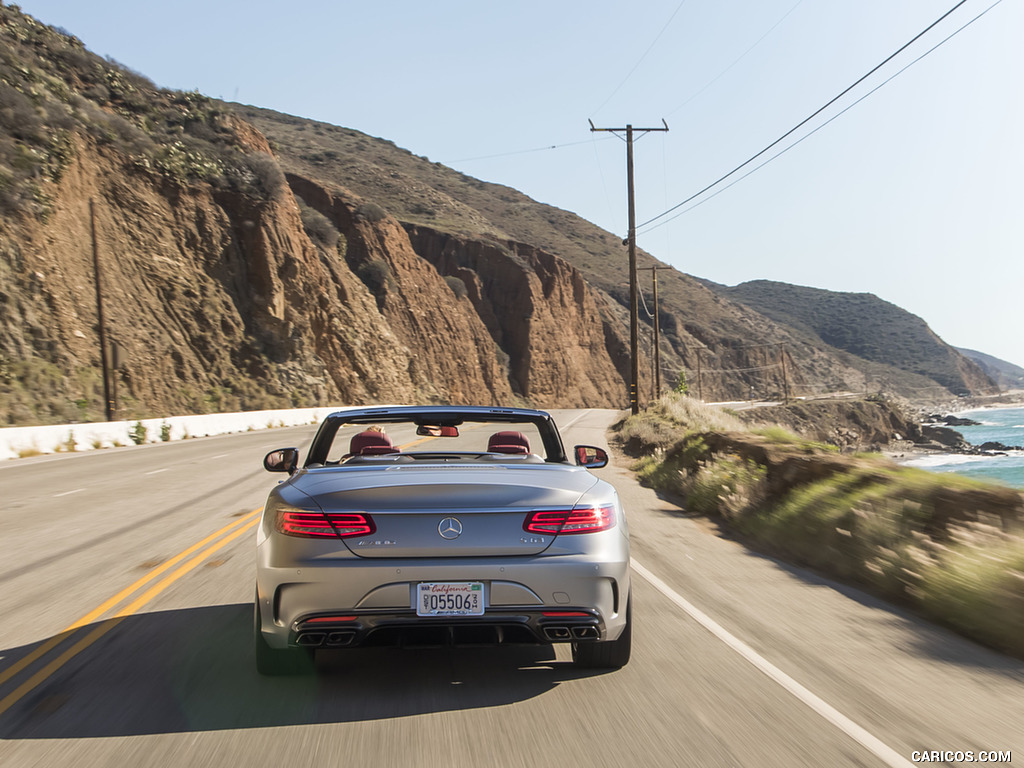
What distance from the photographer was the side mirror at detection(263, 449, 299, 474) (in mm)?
5986

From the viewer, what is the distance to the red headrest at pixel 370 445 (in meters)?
5.97

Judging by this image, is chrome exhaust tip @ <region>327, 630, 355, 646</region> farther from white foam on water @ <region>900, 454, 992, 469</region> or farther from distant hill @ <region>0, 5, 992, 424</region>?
white foam on water @ <region>900, 454, 992, 469</region>

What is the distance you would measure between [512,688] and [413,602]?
794 millimetres

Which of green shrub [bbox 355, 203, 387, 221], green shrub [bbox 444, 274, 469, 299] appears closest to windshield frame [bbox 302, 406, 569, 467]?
green shrub [bbox 355, 203, 387, 221]

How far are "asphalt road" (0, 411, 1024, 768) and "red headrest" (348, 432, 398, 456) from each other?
1.27 meters

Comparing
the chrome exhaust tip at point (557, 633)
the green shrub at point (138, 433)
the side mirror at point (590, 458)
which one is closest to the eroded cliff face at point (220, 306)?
the green shrub at point (138, 433)

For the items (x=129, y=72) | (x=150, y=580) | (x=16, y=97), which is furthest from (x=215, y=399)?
(x=150, y=580)

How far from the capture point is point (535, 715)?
168 inches

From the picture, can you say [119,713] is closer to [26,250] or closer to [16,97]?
[26,250]

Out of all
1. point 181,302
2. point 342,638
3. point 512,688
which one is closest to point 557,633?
point 512,688

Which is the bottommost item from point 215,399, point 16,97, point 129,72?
point 215,399

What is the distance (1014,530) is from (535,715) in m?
4.38

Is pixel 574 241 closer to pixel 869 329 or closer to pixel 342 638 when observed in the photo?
pixel 869 329

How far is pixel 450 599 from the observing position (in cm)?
434
